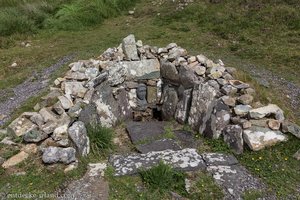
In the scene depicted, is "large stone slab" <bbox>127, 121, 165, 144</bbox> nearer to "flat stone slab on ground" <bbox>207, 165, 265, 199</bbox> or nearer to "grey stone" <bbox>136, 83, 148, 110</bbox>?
"grey stone" <bbox>136, 83, 148, 110</bbox>

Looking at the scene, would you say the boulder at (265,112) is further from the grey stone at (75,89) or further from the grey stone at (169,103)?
the grey stone at (75,89)

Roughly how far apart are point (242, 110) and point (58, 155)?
4.09 metres

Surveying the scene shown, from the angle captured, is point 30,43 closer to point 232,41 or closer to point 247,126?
point 232,41

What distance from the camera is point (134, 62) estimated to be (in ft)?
35.5

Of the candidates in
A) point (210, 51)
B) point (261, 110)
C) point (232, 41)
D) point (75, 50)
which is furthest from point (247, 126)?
point (75, 50)

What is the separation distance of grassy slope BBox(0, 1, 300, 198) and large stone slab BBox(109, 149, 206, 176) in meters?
4.35

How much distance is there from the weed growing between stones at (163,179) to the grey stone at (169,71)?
3921 mm

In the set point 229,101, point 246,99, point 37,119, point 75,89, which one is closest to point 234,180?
point 229,101

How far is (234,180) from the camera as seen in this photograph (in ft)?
22.4

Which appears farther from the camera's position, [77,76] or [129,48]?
[129,48]

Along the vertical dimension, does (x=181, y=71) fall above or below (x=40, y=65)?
above

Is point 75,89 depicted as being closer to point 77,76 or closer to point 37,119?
point 77,76

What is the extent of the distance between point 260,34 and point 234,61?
9.91ft

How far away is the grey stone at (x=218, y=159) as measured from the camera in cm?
730
